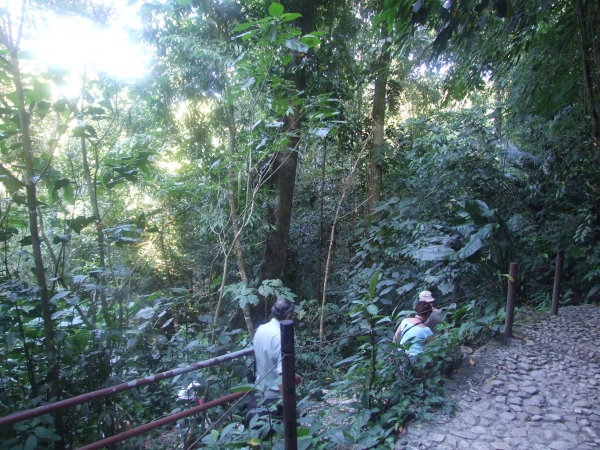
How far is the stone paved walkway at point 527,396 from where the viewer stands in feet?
7.64

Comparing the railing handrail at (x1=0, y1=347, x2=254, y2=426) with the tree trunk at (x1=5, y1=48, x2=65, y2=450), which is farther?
the tree trunk at (x1=5, y1=48, x2=65, y2=450)

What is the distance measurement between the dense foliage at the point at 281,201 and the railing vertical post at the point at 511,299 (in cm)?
14

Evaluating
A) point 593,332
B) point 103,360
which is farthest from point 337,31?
point 103,360

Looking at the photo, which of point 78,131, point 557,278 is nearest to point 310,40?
point 78,131

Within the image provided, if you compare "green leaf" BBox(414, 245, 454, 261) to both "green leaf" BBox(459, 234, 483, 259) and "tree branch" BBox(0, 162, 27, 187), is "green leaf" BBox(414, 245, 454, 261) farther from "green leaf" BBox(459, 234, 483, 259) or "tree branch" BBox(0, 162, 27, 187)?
→ "tree branch" BBox(0, 162, 27, 187)

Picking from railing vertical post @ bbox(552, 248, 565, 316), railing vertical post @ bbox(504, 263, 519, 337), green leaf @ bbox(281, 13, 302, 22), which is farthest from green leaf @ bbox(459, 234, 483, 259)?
green leaf @ bbox(281, 13, 302, 22)

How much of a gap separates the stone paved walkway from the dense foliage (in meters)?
0.17

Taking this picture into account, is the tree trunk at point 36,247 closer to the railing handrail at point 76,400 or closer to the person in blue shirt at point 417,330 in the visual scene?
the railing handrail at point 76,400

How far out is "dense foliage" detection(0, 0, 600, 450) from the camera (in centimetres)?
231

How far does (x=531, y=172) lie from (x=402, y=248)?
8.29ft

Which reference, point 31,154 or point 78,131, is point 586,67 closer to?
point 78,131

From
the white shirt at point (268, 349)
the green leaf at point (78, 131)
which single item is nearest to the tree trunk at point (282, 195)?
the white shirt at point (268, 349)

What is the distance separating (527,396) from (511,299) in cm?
101

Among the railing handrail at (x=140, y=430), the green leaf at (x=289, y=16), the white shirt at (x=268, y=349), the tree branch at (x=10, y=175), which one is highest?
the green leaf at (x=289, y=16)
